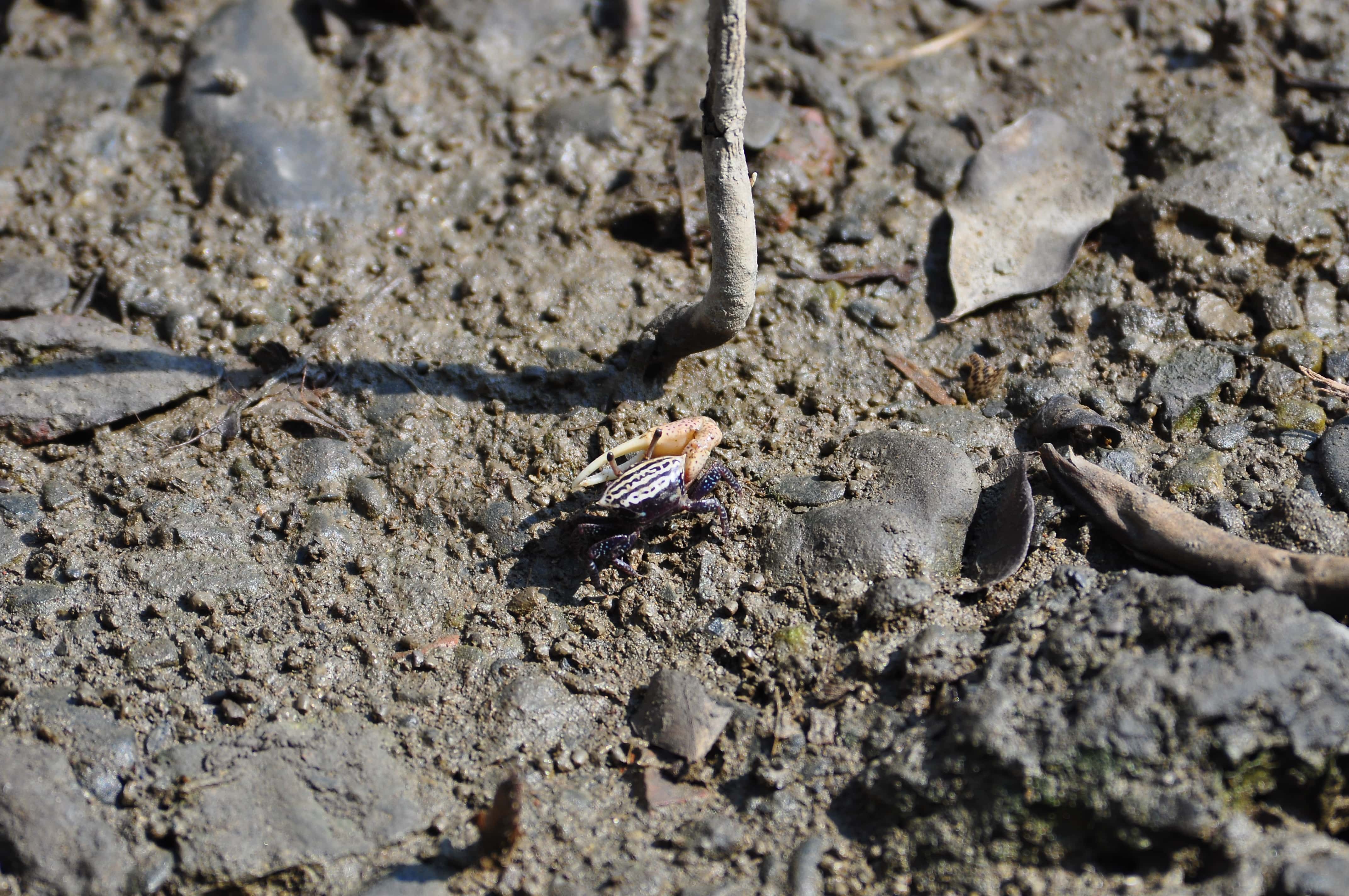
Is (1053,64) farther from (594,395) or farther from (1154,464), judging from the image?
(594,395)

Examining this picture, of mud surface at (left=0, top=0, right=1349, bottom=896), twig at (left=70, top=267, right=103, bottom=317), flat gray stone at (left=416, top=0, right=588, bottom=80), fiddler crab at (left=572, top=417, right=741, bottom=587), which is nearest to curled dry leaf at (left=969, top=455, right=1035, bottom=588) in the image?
mud surface at (left=0, top=0, right=1349, bottom=896)

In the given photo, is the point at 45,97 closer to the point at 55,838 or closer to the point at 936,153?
the point at 55,838

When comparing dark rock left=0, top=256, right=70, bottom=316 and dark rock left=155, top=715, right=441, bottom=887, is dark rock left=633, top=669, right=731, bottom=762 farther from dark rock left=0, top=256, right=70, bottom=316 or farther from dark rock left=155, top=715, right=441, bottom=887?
dark rock left=0, top=256, right=70, bottom=316

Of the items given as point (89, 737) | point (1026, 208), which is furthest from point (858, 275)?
point (89, 737)

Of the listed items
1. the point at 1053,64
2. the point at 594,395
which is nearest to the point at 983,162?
the point at 1053,64

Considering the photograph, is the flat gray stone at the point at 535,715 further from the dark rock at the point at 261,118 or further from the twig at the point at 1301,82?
the twig at the point at 1301,82

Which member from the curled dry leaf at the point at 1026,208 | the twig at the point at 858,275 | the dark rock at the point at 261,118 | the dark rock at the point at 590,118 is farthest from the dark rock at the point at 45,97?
the curled dry leaf at the point at 1026,208
